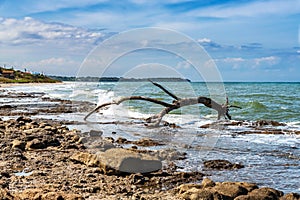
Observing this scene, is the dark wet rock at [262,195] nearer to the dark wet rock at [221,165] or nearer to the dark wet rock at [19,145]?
the dark wet rock at [221,165]

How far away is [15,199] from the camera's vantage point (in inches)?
228

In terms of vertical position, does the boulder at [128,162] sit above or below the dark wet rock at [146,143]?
above

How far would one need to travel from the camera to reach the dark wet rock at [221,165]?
912 cm

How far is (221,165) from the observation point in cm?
924

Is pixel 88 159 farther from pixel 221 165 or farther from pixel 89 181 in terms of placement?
pixel 221 165

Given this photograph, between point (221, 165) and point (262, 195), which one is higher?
point (262, 195)

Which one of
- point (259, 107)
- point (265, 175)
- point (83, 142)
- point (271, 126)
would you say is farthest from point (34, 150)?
point (259, 107)

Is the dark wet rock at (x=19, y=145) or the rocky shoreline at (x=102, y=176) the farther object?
the dark wet rock at (x=19, y=145)

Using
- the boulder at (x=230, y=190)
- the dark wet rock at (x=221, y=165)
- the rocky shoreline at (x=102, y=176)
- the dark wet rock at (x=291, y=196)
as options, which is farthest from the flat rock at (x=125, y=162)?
the dark wet rock at (x=291, y=196)

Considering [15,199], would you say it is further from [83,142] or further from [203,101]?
[203,101]

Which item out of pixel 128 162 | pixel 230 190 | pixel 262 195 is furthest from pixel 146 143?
pixel 262 195

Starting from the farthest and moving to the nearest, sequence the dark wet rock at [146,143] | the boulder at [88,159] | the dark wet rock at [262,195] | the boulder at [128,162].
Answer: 1. the dark wet rock at [146,143]
2. the boulder at [88,159]
3. the boulder at [128,162]
4. the dark wet rock at [262,195]

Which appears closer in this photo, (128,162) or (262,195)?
(262,195)

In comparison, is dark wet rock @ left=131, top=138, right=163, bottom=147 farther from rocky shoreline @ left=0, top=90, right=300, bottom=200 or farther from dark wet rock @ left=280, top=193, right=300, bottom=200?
dark wet rock @ left=280, top=193, right=300, bottom=200
